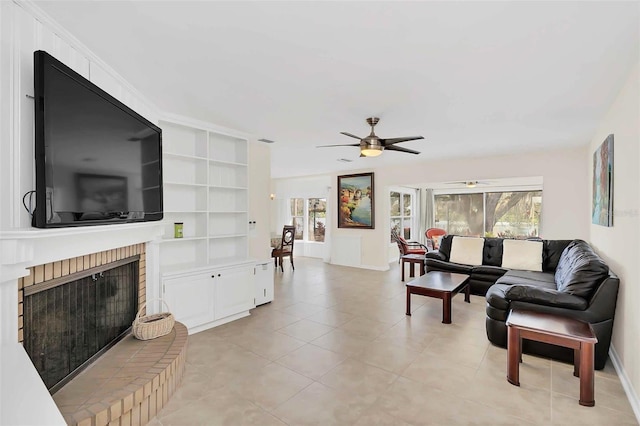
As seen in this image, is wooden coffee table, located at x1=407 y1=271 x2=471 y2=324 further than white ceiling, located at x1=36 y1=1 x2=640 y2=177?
Yes

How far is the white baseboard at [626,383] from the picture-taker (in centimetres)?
218

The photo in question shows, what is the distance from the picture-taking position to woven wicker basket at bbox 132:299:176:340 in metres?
2.73

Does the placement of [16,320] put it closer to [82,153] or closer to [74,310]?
[74,310]

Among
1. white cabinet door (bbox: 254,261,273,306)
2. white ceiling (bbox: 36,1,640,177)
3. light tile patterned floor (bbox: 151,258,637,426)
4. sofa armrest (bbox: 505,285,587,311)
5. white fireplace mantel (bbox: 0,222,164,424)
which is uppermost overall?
white ceiling (bbox: 36,1,640,177)

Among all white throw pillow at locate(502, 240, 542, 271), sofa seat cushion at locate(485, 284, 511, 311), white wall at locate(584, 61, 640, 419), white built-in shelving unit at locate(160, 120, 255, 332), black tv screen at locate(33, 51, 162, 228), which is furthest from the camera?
white throw pillow at locate(502, 240, 542, 271)

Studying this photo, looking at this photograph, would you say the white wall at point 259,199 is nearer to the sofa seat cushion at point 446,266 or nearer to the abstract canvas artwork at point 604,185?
the sofa seat cushion at point 446,266

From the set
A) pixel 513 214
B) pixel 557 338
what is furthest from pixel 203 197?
pixel 513 214

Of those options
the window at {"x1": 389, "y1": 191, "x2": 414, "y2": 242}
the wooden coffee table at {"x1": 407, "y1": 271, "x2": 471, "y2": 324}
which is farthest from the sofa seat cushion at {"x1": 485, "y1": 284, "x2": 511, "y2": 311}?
the window at {"x1": 389, "y1": 191, "x2": 414, "y2": 242}

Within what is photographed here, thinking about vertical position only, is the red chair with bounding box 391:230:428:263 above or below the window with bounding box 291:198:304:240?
below

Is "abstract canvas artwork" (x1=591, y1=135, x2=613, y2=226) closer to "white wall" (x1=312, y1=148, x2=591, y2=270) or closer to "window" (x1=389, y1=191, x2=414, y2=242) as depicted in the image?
"white wall" (x1=312, y1=148, x2=591, y2=270)

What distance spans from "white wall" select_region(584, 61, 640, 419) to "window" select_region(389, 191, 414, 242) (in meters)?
5.66

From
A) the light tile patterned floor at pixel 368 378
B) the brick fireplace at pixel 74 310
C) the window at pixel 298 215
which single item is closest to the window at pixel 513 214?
the window at pixel 298 215

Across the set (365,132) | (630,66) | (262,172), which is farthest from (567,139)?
(262,172)

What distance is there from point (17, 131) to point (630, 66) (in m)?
3.98
